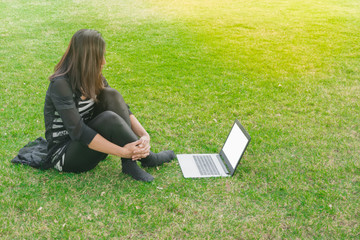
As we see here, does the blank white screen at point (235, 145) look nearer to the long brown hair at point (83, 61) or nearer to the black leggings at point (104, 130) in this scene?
the black leggings at point (104, 130)

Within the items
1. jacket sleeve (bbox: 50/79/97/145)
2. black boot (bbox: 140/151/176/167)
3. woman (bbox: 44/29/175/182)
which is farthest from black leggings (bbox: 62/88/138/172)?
black boot (bbox: 140/151/176/167)

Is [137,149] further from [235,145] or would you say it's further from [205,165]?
[235,145]

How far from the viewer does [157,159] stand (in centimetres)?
457

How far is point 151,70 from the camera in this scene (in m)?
8.34

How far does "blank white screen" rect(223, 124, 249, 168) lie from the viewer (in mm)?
4400

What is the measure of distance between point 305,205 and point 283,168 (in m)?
0.78

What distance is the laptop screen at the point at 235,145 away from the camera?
14.4 feet

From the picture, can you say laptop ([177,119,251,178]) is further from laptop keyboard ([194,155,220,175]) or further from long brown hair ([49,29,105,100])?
long brown hair ([49,29,105,100])

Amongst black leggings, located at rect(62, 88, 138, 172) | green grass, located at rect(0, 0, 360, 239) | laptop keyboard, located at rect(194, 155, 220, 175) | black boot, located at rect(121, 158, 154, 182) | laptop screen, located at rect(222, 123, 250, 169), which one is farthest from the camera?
laptop keyboard, located at rect(194, 155, 220, 175)

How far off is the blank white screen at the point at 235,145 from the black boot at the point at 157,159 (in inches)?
27.7

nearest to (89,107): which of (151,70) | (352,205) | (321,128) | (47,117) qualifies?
(47,117)

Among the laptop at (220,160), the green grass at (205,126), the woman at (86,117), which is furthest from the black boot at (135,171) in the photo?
the laptop at (220,160)

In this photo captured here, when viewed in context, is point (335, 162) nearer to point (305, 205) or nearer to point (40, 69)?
point (305, 205)

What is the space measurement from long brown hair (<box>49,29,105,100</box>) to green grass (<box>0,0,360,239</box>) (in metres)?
1.10
